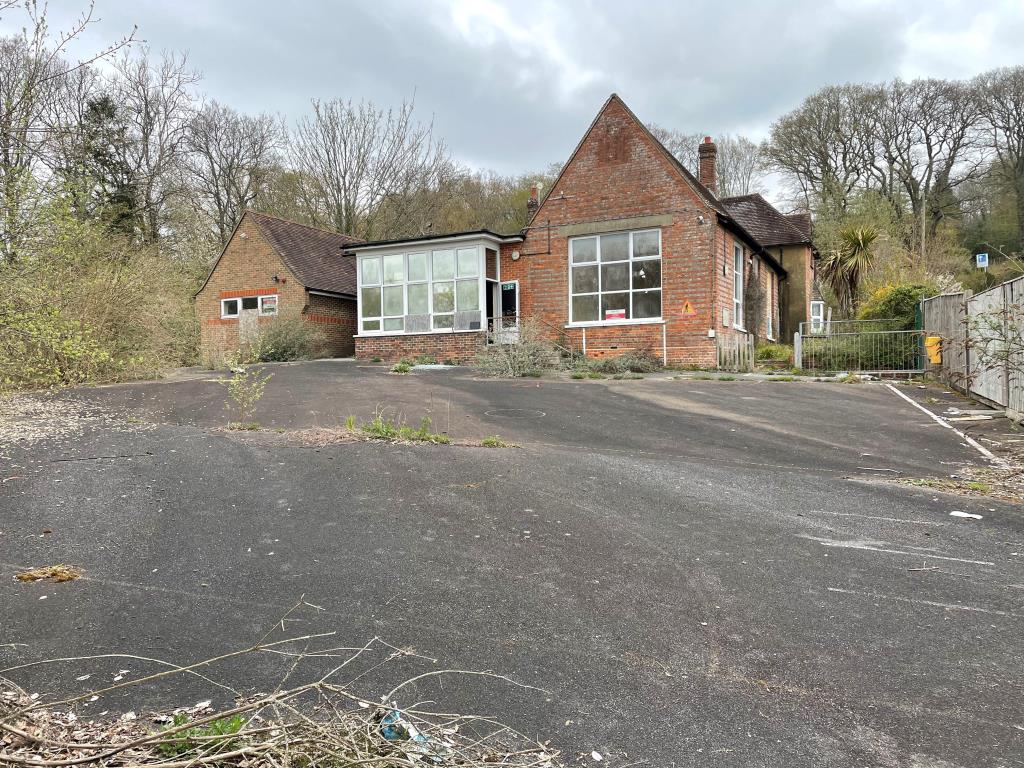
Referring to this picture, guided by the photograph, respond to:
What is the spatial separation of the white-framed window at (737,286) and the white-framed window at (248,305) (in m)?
16.8

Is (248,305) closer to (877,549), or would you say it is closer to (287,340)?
(287,340)

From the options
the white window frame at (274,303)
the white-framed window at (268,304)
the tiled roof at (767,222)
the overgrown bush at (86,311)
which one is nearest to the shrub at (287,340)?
the white window frame at (274,303)

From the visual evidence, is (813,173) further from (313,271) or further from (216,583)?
(216,583)

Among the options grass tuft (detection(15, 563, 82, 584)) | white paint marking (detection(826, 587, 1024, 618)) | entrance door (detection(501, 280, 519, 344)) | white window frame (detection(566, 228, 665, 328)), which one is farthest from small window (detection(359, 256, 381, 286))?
white paint marking (detection(826, 587, 1024, 618))

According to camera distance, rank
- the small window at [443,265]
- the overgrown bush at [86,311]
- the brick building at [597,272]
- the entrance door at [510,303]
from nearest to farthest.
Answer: the overgrown bush at [86,311]
the brick building at [597,272]
the entrance door at [510,303]
the small window at [443,265]

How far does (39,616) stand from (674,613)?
3.43 metres

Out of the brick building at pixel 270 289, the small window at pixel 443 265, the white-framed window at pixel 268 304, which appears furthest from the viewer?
the white-framed window at pixel 268 304

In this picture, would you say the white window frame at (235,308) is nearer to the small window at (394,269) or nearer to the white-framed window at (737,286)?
the small window at (394,269)

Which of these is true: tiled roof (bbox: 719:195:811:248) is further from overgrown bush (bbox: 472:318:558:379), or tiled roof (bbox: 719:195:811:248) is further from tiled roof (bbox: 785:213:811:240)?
overgrown bush (bbox: 472:318:558:379)

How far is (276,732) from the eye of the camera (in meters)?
2.24

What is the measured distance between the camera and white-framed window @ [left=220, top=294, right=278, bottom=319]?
2659cm

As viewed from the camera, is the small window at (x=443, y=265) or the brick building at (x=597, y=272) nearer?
the brick building at (x=597, y=272)

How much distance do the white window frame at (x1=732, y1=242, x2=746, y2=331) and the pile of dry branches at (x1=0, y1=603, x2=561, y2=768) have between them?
2013cm

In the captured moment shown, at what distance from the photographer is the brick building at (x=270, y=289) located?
2608 cm
